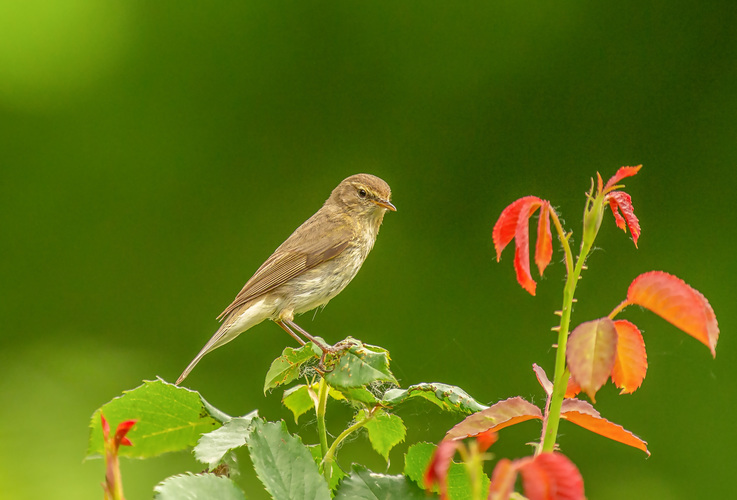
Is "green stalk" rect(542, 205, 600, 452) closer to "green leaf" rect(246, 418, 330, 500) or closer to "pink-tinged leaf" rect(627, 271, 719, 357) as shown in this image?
"pink-tinged leaf" rect(627, 271, 719, 357)

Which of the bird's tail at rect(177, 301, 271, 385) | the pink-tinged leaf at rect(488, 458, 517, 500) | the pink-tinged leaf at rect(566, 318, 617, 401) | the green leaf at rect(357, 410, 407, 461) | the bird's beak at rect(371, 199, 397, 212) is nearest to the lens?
the pink-tinged leaf at rect(488, 458, 517, 500)

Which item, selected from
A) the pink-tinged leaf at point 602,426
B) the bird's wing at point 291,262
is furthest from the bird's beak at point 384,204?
the pink-tinged leaf at point 602,426

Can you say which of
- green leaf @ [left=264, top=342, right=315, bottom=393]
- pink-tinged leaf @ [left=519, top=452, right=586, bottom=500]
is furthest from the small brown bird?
pink-tinged leaf @ [left=519, top=452, right=586, bottom=500]

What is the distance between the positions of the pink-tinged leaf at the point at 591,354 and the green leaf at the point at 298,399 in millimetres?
443

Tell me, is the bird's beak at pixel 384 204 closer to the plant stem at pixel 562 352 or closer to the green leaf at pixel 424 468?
the green leaf at pixel 424 468

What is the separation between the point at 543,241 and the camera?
62 centimetres

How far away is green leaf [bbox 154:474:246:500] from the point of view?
65 cm

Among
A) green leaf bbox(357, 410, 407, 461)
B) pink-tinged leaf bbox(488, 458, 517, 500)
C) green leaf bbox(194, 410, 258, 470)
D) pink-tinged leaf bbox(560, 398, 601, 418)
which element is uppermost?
pink-tinged leaf bbox(488, 458, 517, 500)

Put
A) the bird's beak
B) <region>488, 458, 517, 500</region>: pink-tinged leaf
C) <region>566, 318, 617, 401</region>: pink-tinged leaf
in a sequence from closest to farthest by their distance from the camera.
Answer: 1. <region>488, 458, 517, 500</region>: pink-tinged leaf
2. <region>566, 318, 617, 401</region>: pink-tinged leaf
3. the bird's beak

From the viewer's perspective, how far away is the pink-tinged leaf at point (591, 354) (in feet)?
1.74

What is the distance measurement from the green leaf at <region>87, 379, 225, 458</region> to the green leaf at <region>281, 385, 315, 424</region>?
0.27 feet

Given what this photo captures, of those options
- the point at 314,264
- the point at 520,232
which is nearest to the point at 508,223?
the point at 520,232

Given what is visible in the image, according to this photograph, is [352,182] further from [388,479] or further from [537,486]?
[537,486]

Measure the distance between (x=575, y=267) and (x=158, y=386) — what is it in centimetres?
47
